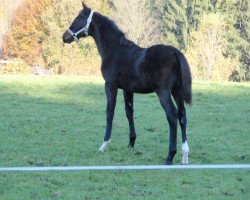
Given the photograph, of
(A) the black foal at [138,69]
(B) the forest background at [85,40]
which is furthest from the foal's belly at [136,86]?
(B) the forest background at [85,40]

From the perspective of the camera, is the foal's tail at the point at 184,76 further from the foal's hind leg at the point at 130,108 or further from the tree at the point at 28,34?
the tree at the point at 28,34

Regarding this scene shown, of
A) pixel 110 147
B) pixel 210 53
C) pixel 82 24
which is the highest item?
pixel 82 24

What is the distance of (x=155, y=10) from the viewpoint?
69562 mm

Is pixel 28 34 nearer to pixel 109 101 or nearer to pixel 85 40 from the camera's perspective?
pixel 85 40

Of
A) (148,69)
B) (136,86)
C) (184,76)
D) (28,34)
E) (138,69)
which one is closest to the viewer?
(184,76)

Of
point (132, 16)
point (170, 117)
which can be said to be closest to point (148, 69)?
point (170, 117)

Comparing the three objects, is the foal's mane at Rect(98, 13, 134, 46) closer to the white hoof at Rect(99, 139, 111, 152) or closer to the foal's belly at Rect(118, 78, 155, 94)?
the foal's belly at Rect(118, 78, 155, 94)

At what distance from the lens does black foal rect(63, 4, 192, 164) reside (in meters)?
8.95

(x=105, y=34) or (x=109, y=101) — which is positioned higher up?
(x=105, y=34)

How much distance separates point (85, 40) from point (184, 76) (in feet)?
117

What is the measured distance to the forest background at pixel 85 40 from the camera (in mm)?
44062

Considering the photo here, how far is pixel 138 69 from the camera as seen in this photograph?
9.32 metres

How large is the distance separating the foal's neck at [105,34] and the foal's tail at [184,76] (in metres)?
1.72

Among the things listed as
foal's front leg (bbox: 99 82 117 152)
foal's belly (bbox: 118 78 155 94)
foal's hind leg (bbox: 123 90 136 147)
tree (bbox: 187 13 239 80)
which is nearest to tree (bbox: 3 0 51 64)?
tree (bbox: 187 13 239 80)
